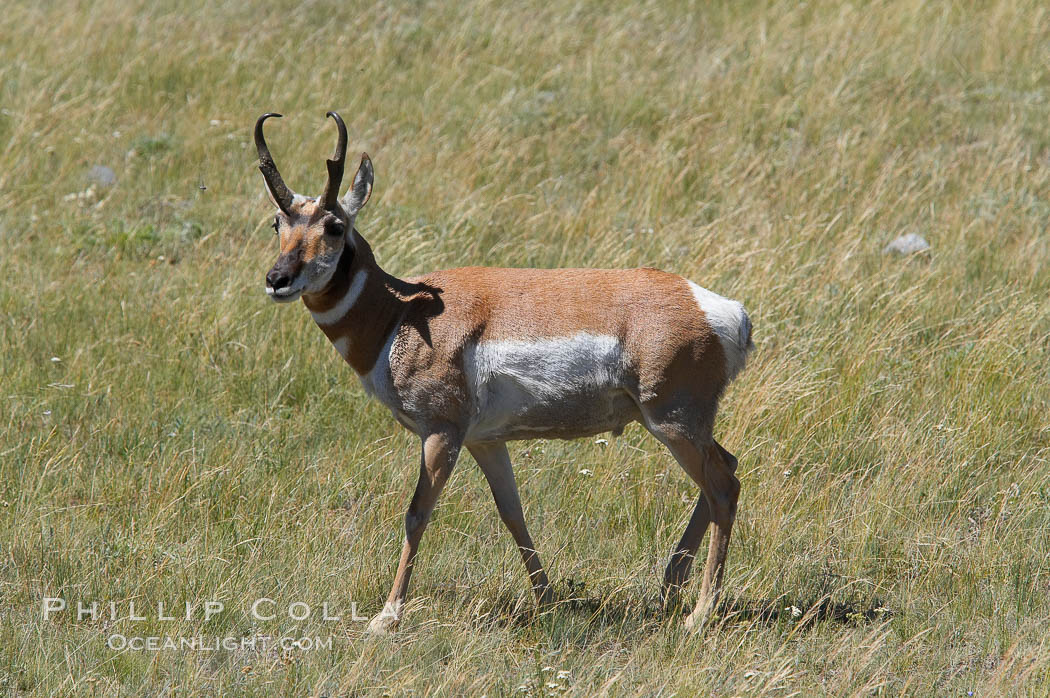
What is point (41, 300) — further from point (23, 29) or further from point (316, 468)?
point (23, 29)

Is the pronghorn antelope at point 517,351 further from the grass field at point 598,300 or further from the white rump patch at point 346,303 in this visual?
the grass field at point 598,300

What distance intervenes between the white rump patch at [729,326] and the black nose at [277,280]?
6.02ft

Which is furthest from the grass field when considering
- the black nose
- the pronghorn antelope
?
the black nose

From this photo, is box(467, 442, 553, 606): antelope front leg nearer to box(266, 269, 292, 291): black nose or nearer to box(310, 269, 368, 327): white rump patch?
box(310, 269, 368, 327): white rump patch

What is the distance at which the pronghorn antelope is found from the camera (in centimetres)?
545

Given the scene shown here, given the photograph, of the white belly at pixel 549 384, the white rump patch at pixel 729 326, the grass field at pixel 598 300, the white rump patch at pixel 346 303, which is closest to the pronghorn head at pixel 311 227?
the white rump patch at pixel 346 303

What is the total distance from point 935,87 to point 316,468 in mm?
7860

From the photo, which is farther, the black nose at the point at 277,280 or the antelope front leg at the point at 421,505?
the antelope front leg at the point at 421,505

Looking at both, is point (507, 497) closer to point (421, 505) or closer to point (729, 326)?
point (421, 505)

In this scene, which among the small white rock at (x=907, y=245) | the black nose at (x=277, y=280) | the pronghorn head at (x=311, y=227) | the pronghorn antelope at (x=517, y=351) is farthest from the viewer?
the small white rock at (x=907, y=245)

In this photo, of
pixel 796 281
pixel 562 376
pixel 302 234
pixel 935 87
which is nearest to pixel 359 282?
pixel 302 234

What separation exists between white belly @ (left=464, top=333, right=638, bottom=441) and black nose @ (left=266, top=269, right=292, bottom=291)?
87 centimetres

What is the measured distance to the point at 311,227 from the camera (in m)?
5.45

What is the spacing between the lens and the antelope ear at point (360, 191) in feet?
18.4
